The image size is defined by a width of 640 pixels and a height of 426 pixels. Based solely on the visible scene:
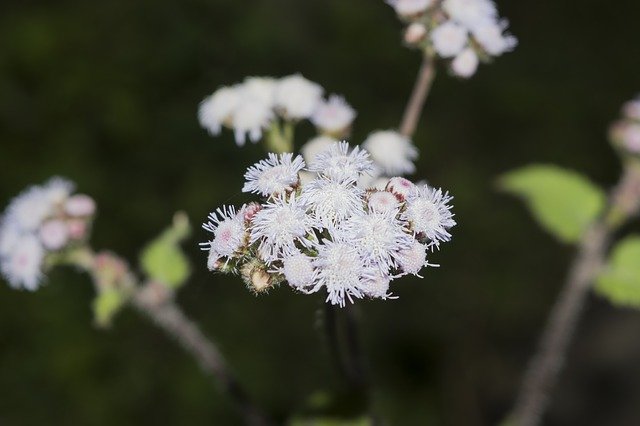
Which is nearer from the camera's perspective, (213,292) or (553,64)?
(213,292)

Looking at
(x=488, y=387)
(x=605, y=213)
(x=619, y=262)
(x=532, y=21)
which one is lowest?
(x=619, y=262)

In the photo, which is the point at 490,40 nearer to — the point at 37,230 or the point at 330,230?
the point at 330,230

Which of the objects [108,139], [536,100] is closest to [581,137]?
[536,100]

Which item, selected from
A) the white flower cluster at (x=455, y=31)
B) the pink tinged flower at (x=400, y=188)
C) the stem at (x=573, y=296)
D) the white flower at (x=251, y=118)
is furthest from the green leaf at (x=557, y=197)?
the pink tinged flower at (x=400, y=188)

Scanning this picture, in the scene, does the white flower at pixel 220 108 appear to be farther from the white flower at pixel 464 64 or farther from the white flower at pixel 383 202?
the white flower at pixel 383 202

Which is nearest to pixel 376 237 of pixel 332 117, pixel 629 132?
pixel 332 117

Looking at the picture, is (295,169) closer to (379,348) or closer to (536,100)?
(379,348)

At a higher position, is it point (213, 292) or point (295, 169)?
point (213, 292)
